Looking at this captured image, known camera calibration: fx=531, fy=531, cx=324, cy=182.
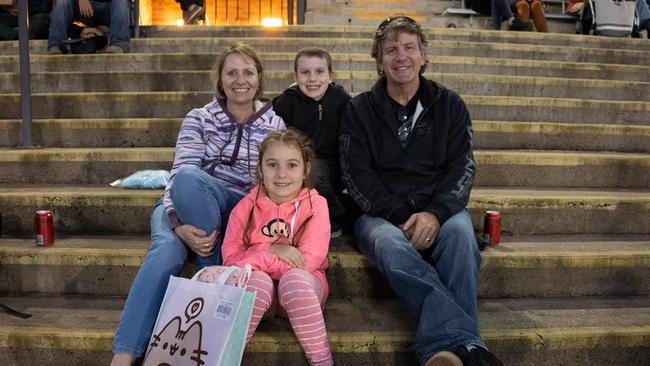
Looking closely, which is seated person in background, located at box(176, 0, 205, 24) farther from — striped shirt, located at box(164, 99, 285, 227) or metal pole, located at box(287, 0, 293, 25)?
striped shirt, located at box(164, 99, 285, 227)

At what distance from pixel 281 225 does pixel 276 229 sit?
0.08 feet

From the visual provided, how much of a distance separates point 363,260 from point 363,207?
23 centimetres

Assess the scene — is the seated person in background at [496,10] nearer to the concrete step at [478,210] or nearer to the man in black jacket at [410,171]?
the concrete step at [478,210]

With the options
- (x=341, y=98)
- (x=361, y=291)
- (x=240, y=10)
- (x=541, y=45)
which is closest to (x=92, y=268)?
(x=361, y=291)

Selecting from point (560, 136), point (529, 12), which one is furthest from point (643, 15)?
point (560, 136)

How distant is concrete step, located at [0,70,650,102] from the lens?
4.00 meters

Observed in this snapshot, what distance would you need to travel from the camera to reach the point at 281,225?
2104 millimetres

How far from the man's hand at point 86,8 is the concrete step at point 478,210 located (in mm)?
2471

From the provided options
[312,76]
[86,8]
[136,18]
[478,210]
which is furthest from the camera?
[136,18]

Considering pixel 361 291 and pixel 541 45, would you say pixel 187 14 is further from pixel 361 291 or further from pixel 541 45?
pixel 361 291

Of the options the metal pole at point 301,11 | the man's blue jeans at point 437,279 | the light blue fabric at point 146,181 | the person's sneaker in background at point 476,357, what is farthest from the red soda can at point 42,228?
the metal pole at point 301,11

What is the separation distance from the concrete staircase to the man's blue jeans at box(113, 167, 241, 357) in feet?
0.70

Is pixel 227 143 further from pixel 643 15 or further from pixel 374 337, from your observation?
pixel 643 15

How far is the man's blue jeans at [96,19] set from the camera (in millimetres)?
4527
